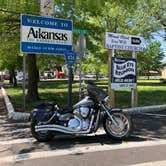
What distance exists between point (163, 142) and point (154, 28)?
1286 inches

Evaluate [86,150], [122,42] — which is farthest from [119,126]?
[122,42]

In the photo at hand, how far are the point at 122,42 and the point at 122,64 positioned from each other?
0.82m

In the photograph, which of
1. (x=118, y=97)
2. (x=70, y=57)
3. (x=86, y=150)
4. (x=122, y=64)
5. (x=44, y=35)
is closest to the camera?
(x=86, y=150)

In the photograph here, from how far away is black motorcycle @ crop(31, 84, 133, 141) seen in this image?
8.83 m

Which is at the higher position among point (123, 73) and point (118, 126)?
point (123, 73)

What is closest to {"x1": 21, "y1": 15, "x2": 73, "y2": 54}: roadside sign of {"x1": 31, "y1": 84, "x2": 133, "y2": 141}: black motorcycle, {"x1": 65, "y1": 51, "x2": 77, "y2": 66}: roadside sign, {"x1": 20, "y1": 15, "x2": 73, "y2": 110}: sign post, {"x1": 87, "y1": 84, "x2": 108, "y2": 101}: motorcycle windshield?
{"x1": 20, "y1": 15, "x2": 73, "y2": 110}: sign post

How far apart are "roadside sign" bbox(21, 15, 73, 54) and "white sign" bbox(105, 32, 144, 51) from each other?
178cm

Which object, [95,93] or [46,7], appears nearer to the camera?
[95,93]

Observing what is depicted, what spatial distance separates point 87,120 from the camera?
8852mm

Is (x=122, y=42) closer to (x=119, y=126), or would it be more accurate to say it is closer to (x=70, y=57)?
(x=70, y=57)

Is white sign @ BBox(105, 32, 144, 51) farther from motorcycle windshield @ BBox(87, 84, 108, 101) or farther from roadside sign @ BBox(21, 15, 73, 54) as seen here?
motorcycle windshield @ BBox(87, 84, 108, 101)

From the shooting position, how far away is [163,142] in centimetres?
863

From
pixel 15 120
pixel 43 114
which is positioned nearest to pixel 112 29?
pixel 15 120

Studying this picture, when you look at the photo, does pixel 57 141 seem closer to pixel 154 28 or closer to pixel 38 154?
pixel 38 154
